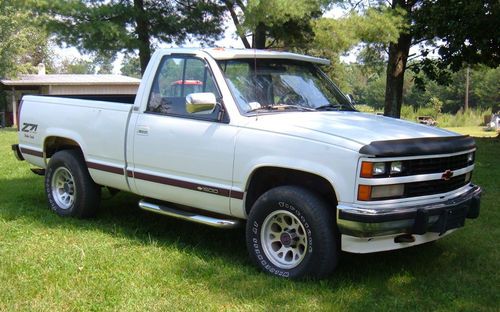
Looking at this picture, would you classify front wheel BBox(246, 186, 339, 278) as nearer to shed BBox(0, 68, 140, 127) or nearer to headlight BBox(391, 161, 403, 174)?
headlight BBox(391, 161, 403, 174)

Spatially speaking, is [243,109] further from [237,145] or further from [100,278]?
[100,278]

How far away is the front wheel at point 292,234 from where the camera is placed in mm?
4297

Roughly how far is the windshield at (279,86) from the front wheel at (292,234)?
951 millimetres

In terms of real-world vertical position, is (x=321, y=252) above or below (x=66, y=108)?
below

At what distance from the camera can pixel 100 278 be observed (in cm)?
448

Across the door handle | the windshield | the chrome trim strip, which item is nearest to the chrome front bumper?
the chrome trim strip

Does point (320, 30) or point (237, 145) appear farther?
point (320, 30)

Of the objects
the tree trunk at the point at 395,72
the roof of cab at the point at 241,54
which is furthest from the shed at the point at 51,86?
the roof of cab at the point at 241,54

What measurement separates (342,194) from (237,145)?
1052mm

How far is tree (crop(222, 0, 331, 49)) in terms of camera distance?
16328mm

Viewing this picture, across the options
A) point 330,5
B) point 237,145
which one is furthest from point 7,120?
point 237,145

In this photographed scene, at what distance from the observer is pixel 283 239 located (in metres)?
4.61

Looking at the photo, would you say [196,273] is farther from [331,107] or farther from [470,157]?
[470,157]

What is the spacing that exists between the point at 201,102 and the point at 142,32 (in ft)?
56.4
